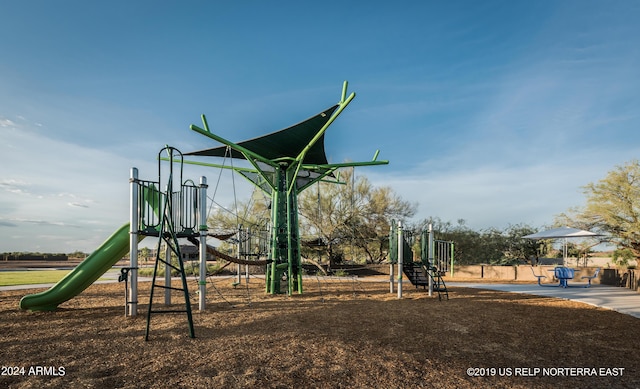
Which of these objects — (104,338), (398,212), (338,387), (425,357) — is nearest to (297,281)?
(104,338)

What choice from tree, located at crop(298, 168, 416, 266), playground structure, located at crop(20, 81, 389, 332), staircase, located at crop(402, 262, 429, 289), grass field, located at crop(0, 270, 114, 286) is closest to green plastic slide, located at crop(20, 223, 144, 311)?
playground structure, located at crop(20, 81, 389, 332)

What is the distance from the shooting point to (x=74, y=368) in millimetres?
5156

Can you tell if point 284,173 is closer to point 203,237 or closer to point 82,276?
point 203,237

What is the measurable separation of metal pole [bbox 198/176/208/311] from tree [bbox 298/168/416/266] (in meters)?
14.7

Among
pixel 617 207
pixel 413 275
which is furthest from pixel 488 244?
pixel 413 275

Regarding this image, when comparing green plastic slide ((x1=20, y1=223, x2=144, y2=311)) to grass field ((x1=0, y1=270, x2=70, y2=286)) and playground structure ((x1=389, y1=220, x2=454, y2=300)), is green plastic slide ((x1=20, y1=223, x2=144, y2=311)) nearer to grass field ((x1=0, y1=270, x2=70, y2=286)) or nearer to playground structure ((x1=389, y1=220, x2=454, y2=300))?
playground structure ((x1=389, y1=220, x2=454, y2=300))

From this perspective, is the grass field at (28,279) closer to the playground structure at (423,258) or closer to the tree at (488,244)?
the playground structure at (423,258)

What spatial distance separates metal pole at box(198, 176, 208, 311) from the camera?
9.55 meters

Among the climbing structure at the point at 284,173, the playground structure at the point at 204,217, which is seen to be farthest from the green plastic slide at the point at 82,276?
the climbing structure at the point at 284,173

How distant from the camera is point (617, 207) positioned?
19.8 m

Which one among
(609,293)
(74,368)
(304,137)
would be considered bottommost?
(609,293)

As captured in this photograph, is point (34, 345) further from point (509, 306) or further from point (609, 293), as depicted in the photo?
point (609, 293)

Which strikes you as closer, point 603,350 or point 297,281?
point 603,350

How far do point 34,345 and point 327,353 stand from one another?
15.6 ft
